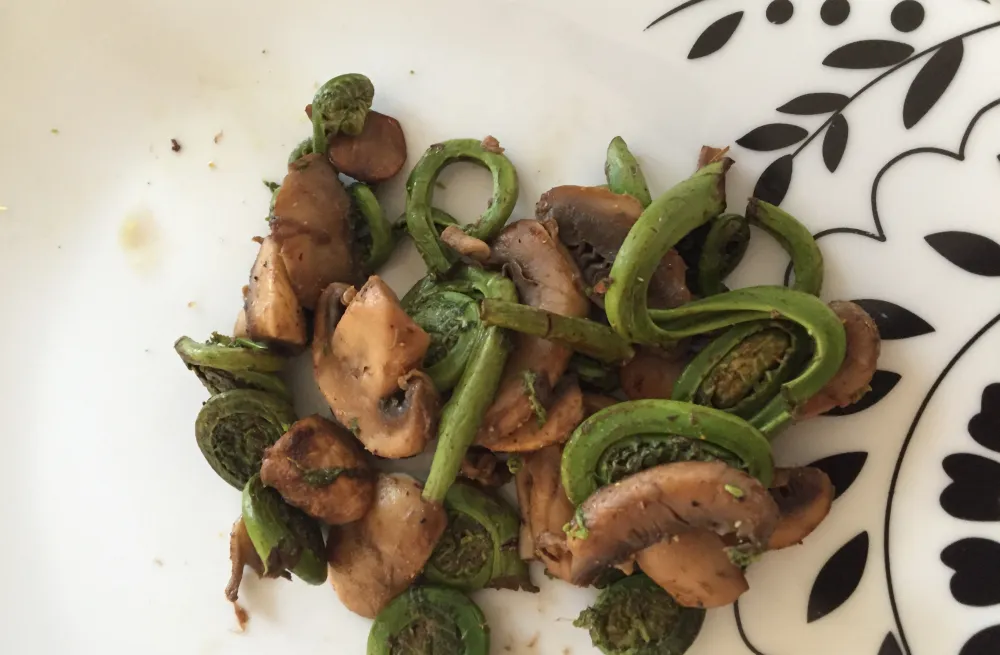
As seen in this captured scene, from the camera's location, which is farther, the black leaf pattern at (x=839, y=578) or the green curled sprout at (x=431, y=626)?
the green curled sprout at (x=431, y=626)

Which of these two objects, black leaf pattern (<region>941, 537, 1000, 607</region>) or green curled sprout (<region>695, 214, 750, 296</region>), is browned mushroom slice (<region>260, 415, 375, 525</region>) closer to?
green curled sprout (<region>695, 214, 750, 296</region>)

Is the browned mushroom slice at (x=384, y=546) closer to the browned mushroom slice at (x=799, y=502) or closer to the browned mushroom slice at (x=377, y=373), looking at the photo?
the browned mushroom slice at (x=377, y=373)

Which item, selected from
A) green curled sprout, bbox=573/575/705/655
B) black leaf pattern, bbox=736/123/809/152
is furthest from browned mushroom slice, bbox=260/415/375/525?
black leaf pattern, bbox=736/123/809/152

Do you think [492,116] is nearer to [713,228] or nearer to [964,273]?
[713,228]

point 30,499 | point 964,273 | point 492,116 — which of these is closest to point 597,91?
point 492,116

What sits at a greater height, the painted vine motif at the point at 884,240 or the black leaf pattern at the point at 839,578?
the painted vine motif at the point at 884,240

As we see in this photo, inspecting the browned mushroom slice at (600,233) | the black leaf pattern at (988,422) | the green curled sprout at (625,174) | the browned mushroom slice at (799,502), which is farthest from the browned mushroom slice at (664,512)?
the green curled sprout at (625,174)

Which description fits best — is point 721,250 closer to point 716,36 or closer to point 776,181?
point 776,181
